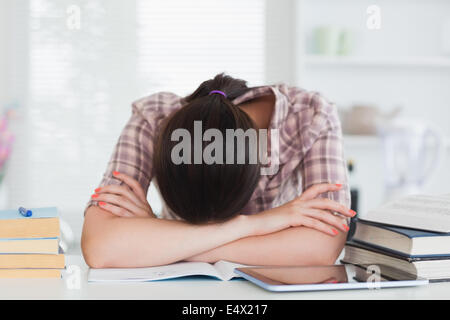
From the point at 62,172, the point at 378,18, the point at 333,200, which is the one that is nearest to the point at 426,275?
the point at 333,200

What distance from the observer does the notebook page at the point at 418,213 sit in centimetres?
78

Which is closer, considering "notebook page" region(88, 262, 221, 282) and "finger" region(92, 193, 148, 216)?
"notebook page" region(88, 262, 221, 282)

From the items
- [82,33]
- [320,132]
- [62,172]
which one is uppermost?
[82,33]

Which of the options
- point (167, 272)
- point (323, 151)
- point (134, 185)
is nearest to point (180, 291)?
point (167, 272)

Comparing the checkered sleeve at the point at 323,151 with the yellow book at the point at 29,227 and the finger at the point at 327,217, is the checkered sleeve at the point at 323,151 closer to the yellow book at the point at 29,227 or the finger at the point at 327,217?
the finger at the point at 327,217

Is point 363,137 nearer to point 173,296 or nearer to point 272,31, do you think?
point 272,31

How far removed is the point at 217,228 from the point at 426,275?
33 centimetres

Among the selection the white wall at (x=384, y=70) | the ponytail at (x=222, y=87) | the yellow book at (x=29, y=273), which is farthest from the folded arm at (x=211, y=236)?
the white wall at (x=384, y=70)

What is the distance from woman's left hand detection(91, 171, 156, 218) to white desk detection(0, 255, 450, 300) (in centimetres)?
27

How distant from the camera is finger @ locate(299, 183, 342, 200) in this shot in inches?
39.9

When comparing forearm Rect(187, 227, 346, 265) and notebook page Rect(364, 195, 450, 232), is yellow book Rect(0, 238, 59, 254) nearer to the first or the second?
forearm Rect(187, 227, 346, 265)

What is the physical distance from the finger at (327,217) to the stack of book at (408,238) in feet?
0.21

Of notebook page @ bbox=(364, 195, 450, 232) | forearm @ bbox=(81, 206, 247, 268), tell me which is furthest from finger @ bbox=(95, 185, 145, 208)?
notebook page @ bbox=(364, 195, 450, 232)

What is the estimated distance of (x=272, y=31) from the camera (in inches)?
119
